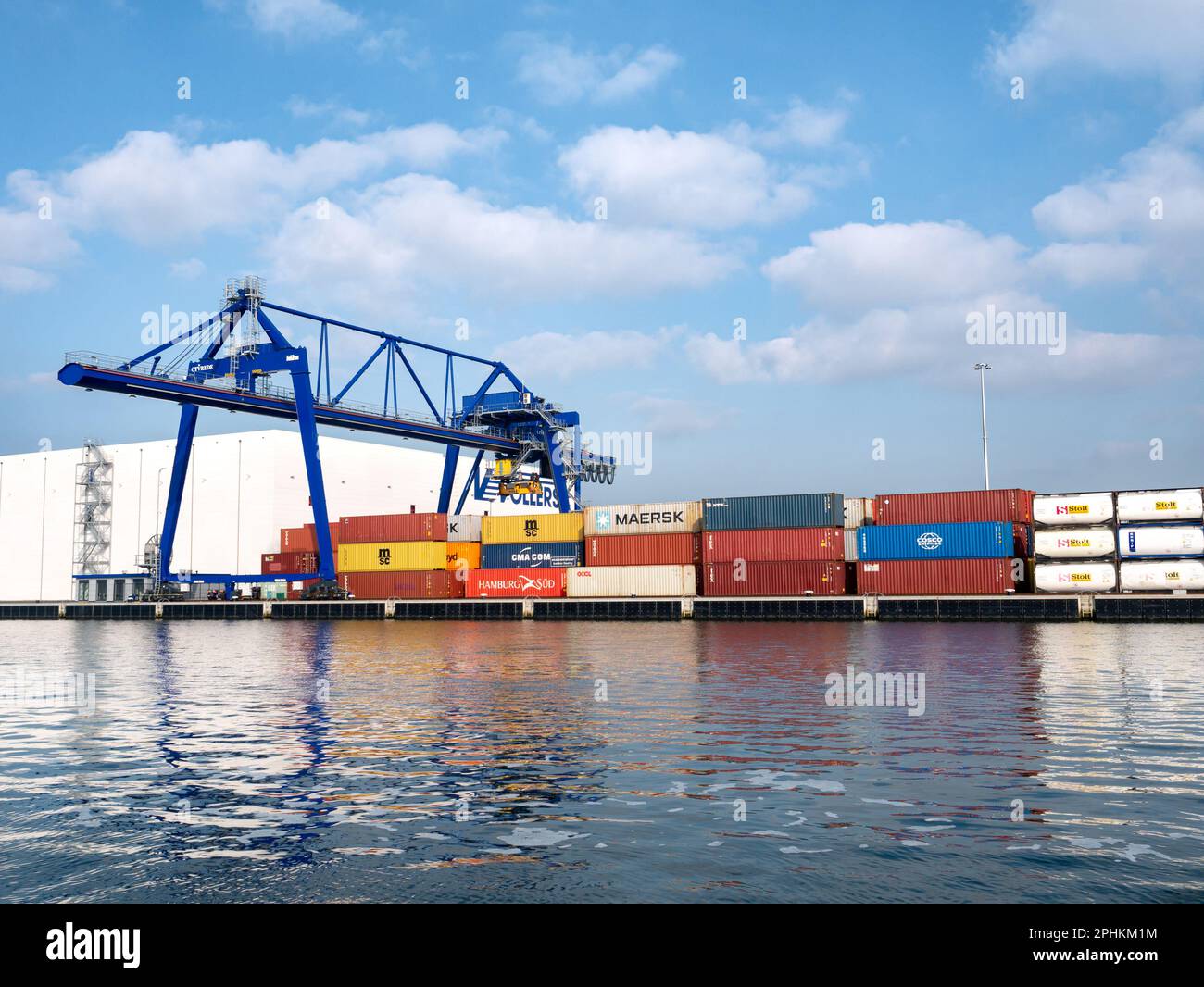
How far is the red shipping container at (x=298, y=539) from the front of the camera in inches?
3381

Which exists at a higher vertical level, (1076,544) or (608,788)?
(1076,544)

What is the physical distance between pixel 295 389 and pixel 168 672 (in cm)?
4062

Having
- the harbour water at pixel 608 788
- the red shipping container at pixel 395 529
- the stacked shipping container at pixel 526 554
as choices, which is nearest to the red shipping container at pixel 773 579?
the stacked shipping container at pixel 526 554

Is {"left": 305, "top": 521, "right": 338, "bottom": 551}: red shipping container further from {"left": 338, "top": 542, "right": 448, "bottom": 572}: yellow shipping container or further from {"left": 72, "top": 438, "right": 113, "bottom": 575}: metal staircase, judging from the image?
{"left": 72, "top": 438, "right": 113, "bottom": 575}: metal staircase

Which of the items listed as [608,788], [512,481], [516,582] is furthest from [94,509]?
[608,788]

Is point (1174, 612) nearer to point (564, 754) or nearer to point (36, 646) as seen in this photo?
point (564, 754)

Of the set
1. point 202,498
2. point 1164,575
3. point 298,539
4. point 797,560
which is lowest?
point 1164,575

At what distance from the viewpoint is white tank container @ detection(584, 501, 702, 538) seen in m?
67.1

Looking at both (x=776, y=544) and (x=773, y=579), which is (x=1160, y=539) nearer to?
(x=776, y=544)

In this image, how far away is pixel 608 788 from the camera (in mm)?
12875

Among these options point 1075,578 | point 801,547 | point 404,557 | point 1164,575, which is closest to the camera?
point 1164,575

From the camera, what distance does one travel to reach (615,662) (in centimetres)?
3362

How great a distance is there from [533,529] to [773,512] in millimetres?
20666

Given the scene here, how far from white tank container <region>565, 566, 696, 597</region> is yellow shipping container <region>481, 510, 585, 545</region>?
327 centimetres
